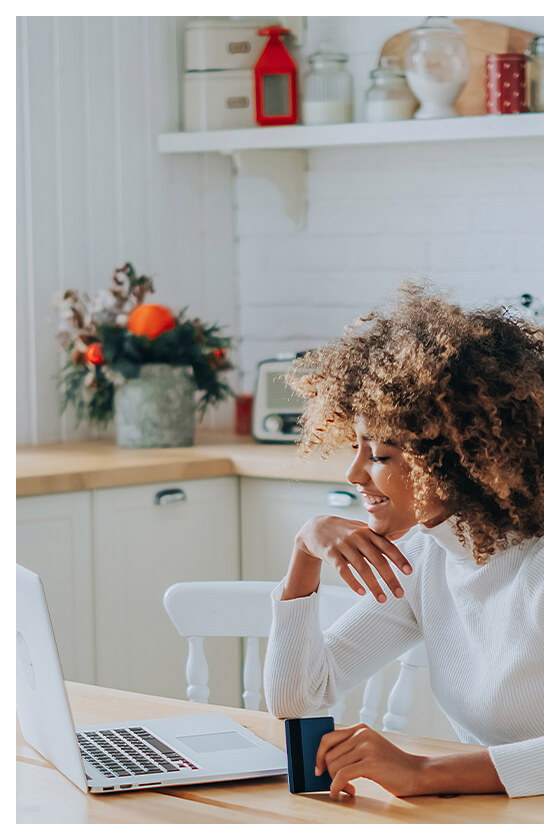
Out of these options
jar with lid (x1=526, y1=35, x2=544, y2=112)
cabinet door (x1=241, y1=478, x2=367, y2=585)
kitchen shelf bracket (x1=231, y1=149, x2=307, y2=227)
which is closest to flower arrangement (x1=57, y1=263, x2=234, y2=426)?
cabinet door (x1=241, y1=478, x2=367, y2=585)

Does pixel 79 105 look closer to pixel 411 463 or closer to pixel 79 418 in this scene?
pixel 79 418

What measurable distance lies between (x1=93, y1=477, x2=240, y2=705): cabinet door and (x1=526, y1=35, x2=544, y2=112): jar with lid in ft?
3.34

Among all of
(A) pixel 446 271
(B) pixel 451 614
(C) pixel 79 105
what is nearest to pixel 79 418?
(C) pixel 79 105

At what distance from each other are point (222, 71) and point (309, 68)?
0.23m

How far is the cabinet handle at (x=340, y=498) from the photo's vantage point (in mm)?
2242

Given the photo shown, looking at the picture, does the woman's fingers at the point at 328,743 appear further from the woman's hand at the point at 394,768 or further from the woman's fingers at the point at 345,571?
the woman's fingers at the point at 345,571

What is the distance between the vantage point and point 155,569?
2365 mm

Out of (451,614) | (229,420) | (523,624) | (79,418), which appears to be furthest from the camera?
(229,420)

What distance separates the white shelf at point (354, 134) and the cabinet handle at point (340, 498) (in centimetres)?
83

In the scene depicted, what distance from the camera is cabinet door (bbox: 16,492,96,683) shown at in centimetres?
214

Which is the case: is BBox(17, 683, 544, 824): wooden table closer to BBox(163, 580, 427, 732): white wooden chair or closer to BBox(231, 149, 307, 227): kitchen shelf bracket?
BBox(163, 580, 427, 732): white wooden chair

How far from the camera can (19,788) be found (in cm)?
97

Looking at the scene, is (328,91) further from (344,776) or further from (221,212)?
(344,776)

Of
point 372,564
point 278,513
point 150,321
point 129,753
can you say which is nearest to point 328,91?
point 150,321
